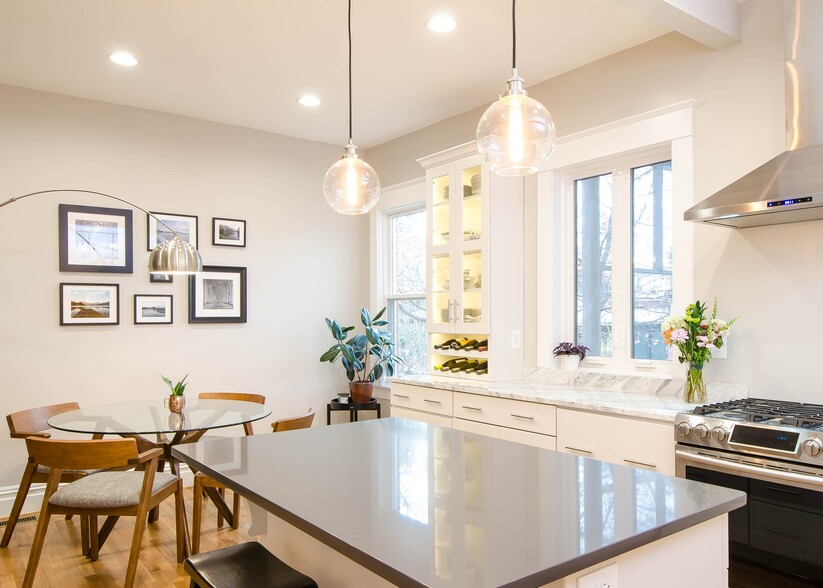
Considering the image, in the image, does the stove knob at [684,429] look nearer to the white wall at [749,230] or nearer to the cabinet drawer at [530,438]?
the white wall at [749,230]

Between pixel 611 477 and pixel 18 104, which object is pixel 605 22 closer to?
pixel 611 477

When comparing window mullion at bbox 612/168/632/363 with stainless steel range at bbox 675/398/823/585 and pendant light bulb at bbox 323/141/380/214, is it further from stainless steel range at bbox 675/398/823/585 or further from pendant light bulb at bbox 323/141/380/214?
pendant light bulb at bbox 323/141/380/214

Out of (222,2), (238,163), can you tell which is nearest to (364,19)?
(222,2)

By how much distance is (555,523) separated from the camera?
1.27 m

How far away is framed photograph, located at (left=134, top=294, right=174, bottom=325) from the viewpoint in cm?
452

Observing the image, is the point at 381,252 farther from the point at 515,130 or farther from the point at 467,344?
the point at 515,130

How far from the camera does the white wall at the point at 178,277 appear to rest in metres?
4.11

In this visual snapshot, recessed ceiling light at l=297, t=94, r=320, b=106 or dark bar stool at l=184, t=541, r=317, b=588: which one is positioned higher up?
recessed ceiling light at l=297, t=94, r=320, b=106

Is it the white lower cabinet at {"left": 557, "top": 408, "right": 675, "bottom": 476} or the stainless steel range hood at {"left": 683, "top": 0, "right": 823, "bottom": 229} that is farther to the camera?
the white lower cabinet at {"left": 557, "top": 408, "right": 675, "bottom": 476}

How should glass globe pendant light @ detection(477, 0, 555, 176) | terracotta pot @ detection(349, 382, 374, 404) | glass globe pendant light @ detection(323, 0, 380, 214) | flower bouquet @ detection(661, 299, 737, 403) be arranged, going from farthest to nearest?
terracotta pot @ detection(349, 382, 374, 404) → flower bouquet @ detection(661, 299, 737, 403) → glass globe pendant light @ detection(323, 0, 380, 214) → glass globe pendant light @ detection(477, 0, 555, 176)

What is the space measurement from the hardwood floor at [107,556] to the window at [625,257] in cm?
257

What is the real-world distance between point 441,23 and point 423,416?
2.48m

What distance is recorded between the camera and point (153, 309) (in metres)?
4.59

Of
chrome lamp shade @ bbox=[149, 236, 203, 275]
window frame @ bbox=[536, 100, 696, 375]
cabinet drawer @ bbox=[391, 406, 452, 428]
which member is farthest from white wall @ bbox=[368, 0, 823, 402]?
chrome lamp shade @ bbox=[149, 236, 203, 275]
